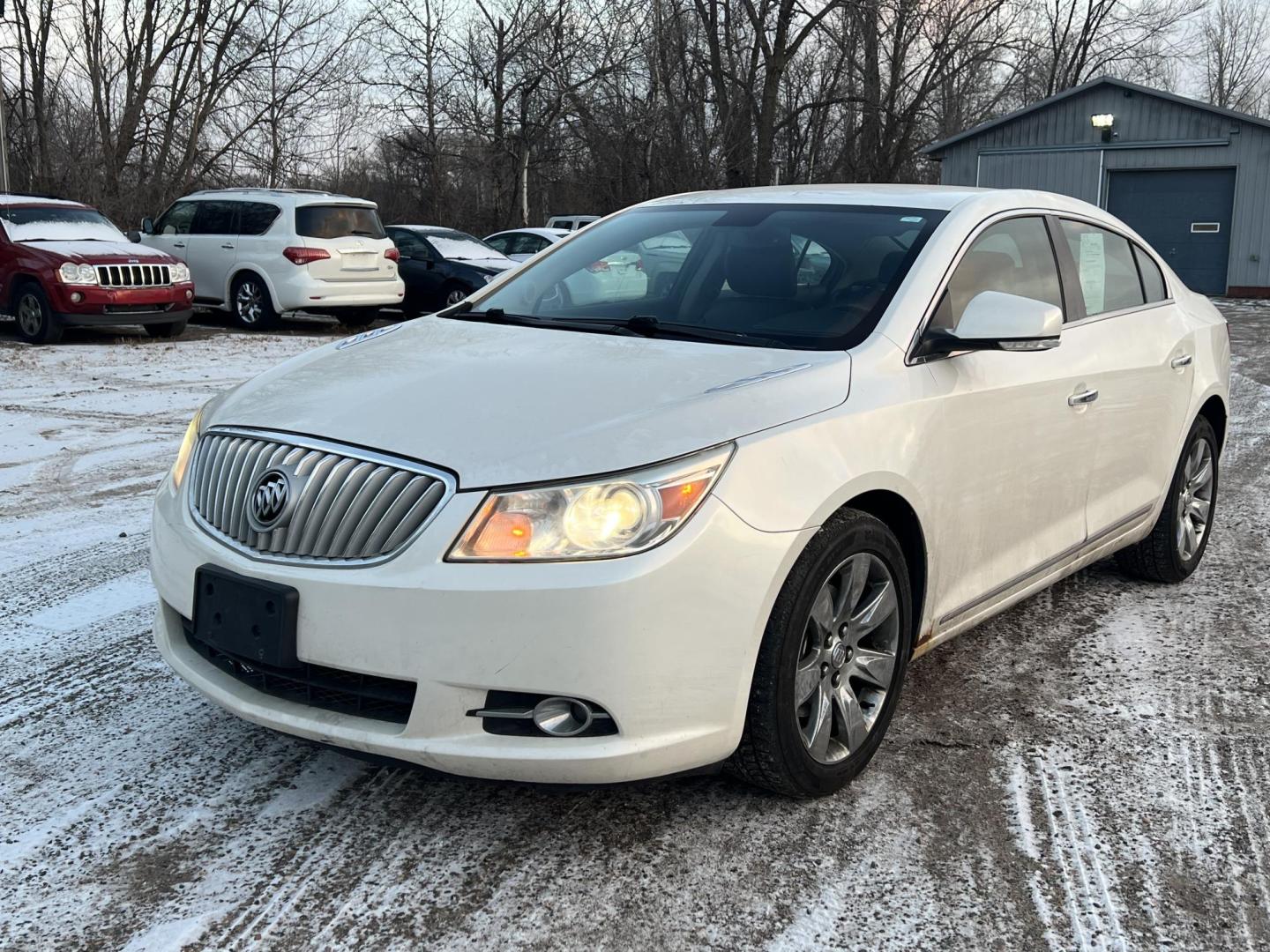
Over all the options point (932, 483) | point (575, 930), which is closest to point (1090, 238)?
point (932, 483)

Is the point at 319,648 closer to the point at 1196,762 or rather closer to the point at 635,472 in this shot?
the point at 635,472

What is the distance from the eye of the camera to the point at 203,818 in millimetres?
3010

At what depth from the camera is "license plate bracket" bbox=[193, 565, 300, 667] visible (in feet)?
9.00

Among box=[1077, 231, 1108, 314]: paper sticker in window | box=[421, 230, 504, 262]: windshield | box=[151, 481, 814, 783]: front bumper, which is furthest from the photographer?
box=[421, 230, 504, 262]: windshield

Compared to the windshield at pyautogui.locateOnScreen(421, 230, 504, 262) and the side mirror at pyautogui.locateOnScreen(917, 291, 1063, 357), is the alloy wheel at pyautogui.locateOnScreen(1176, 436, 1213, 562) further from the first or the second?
the windshield at pyautogui.locateOnScreen(421, 230, 504, 262)

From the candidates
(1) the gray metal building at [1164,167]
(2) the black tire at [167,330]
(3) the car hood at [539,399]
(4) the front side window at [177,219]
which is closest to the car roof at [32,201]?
(4) the front side window at [177,219]

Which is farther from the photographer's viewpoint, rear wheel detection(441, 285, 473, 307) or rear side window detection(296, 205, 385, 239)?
rear wheel detection(441, 285, 473, 307)

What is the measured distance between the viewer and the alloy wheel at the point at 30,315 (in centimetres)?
1343

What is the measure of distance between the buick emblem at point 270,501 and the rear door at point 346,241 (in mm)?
12872

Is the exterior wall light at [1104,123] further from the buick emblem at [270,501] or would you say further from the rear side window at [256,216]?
the buick emblem at [270,501]

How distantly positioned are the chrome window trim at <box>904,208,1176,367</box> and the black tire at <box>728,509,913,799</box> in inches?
23.2

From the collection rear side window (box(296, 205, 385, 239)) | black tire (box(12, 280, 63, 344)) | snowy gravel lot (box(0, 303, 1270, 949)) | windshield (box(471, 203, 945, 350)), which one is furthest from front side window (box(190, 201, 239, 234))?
windshield (box(471, 203, 945, 350))

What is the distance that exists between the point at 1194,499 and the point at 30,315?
488 inches

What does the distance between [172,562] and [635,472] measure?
4.18 feet
